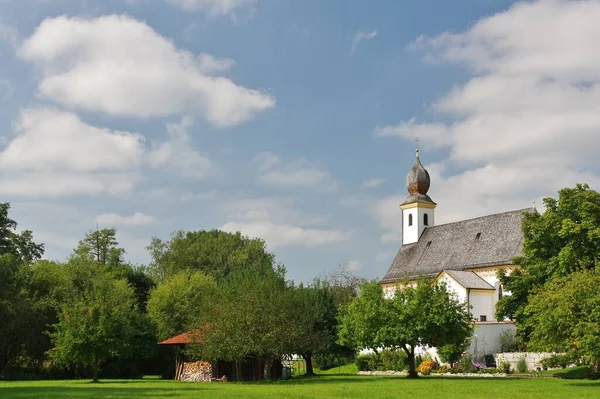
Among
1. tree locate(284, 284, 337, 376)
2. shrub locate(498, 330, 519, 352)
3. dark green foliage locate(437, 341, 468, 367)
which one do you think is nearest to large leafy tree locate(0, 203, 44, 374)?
tree locate(284, 284, 337, 376)

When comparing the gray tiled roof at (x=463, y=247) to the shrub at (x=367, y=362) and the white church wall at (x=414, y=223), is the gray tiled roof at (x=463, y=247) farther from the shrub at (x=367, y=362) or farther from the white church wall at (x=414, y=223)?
the shrub at (x=367, y=362)

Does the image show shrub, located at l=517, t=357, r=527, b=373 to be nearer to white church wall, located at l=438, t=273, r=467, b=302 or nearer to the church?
the church

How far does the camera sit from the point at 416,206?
250 feet

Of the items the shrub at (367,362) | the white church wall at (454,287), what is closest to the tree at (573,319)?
the shrub at (367,362)

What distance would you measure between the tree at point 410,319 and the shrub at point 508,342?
32.7ft

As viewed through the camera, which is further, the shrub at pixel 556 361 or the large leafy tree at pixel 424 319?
the large leafy tree at pixel 424 319

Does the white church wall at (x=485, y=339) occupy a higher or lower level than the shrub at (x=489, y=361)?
higher

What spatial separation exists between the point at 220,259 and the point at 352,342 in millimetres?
44337

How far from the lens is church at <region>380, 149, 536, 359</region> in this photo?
58366mm

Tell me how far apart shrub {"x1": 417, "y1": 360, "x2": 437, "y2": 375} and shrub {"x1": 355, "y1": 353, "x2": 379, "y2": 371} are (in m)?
4.47

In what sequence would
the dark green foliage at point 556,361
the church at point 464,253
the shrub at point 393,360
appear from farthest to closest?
the church at point 464,253 < the shrub at point 393,360 < the dark green foliage at point 556,361

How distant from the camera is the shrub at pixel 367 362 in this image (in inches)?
2169

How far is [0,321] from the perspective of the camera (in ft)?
144

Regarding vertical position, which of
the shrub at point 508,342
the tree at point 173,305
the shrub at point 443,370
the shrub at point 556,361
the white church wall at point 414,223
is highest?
the white church wall at point 414,223
